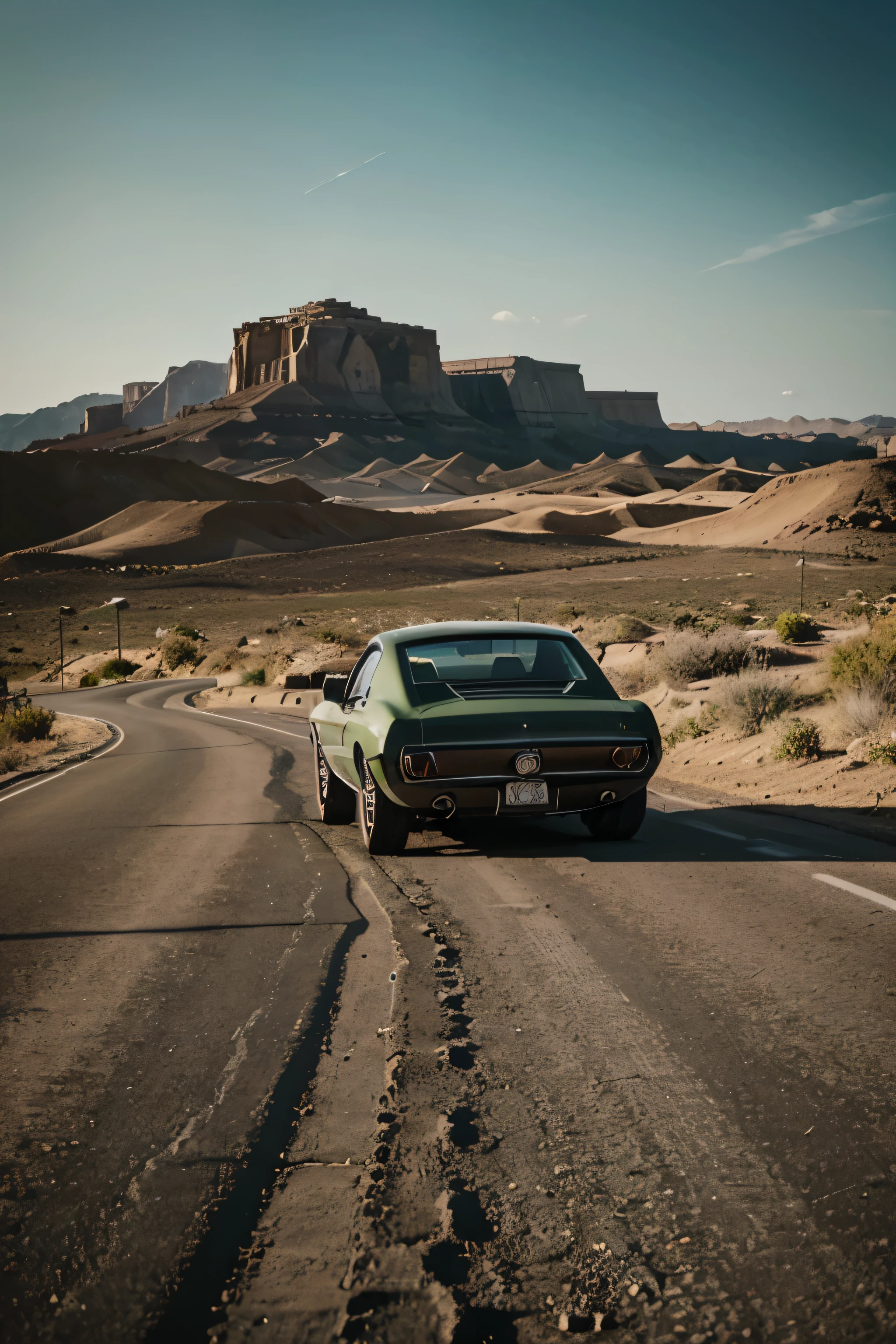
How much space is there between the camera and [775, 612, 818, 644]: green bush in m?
26.7

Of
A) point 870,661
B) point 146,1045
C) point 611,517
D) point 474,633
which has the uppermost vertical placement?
point 611,517

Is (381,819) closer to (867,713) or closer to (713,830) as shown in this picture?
(713,830)

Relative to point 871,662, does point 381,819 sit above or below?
below

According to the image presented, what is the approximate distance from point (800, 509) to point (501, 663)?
4360 inches

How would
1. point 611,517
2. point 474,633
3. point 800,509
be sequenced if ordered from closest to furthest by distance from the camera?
point 474,633 < point 800,509 < point 611,517

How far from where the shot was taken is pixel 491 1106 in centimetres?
381

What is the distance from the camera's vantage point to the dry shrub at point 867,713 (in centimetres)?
1302

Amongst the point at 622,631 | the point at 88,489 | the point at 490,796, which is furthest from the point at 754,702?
the point at 88,489

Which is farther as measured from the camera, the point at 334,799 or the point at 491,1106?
the point at 334,799

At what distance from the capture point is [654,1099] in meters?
3.82

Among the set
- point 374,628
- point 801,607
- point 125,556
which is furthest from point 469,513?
point 801,607

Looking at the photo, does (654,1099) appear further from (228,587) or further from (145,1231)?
(228,587)

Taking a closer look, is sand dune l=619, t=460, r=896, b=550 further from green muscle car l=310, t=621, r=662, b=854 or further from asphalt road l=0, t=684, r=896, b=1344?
asphalt road l=0, t=684, r=896, b=1344

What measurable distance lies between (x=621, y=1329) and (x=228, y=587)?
3942 inches
